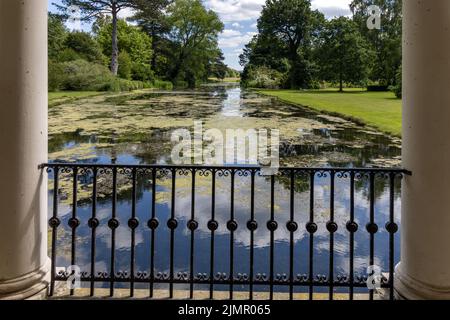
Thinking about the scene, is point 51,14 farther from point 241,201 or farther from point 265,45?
point 241,201

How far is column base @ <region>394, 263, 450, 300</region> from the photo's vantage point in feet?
6.25

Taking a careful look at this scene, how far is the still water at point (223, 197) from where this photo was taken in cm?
344

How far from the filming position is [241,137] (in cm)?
1071

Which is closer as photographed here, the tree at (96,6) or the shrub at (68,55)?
the tree at (96,6)

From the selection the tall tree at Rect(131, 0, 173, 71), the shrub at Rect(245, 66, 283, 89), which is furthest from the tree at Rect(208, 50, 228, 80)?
the tall tree at Rect(131, 0, 173, 71)

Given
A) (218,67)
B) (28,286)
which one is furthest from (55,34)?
(28,286)

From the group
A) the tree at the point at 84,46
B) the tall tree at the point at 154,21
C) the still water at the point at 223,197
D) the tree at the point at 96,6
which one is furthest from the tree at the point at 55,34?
the still water at the point at 223,197

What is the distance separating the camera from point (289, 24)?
42.1 feet

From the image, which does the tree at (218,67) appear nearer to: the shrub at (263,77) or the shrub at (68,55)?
the shrub at (263,77)

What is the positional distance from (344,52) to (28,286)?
1832 centimetres

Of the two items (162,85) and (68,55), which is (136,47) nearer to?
(162,85)

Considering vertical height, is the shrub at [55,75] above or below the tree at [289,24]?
below

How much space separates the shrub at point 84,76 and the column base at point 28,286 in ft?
63.6

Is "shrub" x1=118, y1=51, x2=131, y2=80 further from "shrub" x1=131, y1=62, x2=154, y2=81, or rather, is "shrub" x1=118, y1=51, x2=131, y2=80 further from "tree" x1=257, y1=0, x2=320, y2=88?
"tree" x1=257, y1=0, x2=320, y2=88
